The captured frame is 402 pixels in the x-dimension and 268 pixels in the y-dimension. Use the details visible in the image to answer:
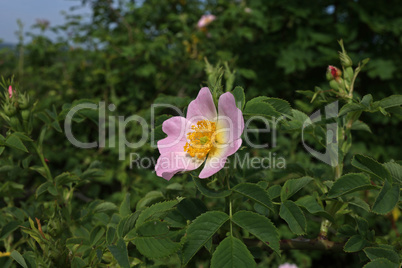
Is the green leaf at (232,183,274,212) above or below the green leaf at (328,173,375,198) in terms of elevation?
below

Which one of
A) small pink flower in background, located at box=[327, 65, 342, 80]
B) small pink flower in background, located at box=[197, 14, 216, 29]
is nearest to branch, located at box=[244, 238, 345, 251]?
small pink flower in background, located at box=[327, 65, 342, 80]

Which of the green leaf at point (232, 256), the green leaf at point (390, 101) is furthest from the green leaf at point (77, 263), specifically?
the green leaf at point (390, 101)

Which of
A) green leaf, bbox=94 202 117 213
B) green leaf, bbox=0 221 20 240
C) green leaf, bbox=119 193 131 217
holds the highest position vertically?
green leaf, bbox=119 193 131 217

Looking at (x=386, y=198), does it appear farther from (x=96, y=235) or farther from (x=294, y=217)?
(x=96, y=235)

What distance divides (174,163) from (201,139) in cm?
13

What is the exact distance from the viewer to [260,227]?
758mm

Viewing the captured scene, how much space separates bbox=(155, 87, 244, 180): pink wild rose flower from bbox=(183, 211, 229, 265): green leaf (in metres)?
0.14

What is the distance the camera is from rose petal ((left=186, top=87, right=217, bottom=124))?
36.6 inches

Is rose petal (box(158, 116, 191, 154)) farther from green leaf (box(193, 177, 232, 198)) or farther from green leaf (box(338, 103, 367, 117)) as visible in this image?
green leaf (box(338, 103, 367, 117))

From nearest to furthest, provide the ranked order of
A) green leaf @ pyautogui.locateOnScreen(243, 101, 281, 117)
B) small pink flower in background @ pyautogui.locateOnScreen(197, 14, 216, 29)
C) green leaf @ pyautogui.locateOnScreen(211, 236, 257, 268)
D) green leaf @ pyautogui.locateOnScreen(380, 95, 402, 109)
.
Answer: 1. green leaf @ pyautogui.locateOnScreen(211, 236, 257, 268)
2. green leaf @ pyautogui.locateOnScreen(243, 101, 281, 117)
3. green leaf @ pyautogui.locateOnScreen(380, 95, 402, 109)
4. small pink flower in background @ pyautogui.locateOnScreen(197, 14, 216, 29)

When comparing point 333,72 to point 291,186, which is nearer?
point 291,186

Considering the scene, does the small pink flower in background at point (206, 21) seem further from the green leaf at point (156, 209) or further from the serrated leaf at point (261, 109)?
the green leaf at point (156, 209)

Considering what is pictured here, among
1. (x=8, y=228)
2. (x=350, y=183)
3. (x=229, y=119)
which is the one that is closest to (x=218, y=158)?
(x=229, y=119)

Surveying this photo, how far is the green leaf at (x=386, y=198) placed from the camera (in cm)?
74
